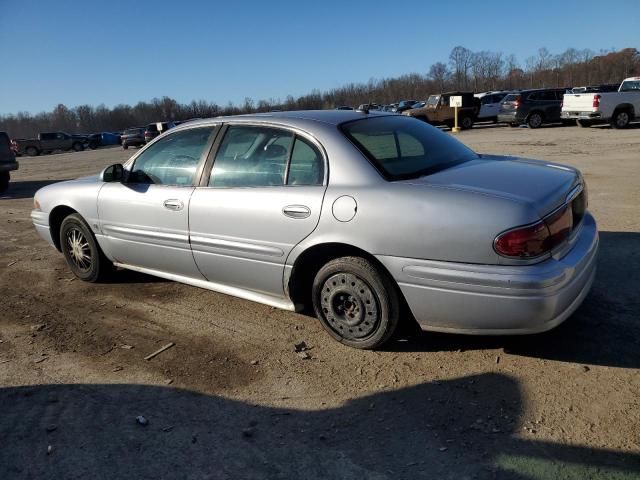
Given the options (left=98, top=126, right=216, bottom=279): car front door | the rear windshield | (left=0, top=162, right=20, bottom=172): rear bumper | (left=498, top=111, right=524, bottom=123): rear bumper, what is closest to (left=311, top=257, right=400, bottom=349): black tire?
the rear windshield

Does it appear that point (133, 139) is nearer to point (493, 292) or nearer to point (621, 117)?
point (621, 117)

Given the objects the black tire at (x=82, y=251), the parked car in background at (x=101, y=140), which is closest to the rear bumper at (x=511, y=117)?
the black tire at (x=82, y=251)

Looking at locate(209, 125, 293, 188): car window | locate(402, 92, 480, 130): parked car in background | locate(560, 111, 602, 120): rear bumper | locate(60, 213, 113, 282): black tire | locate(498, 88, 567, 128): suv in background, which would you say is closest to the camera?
locate(209, 125, 293, 188): car window

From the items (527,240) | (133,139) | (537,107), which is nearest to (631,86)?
(537,107)

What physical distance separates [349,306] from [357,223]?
23.7 inches

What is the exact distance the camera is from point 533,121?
25406 mm

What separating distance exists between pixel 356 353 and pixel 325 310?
35 cm

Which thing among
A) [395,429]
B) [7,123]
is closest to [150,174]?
[395,429]

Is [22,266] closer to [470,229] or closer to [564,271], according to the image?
[470,229]

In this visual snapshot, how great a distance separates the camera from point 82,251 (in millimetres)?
5188

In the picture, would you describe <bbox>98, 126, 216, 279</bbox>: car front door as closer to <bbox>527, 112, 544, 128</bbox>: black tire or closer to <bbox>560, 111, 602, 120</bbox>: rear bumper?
<bbox>560, 111, 602, 120</bbox>: rear bumper

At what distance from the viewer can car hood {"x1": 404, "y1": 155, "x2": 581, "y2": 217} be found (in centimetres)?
293

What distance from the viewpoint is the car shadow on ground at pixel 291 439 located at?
2346 mm

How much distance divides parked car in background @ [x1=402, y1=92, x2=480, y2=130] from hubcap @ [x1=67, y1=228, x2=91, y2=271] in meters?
25.7
